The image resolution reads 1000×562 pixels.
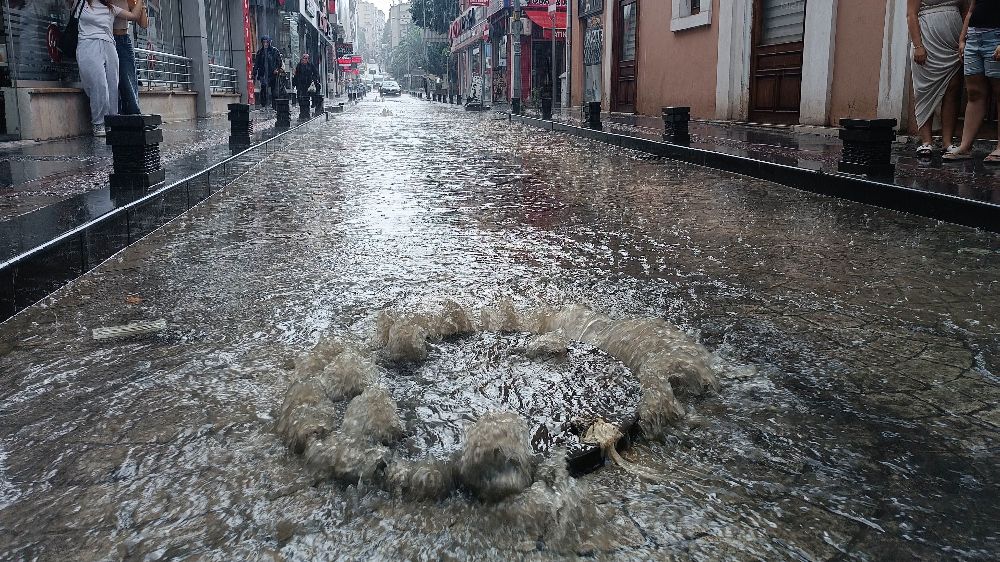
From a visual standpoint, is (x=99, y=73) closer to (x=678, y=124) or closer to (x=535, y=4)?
(x=678, y=124)

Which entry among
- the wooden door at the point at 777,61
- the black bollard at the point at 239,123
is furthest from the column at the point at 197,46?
the wooden door at the point at 777,61

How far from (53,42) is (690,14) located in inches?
478

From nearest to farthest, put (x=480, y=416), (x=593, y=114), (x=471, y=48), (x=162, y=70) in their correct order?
(x=480, y=416)
(x=593, y=114)
(x=162, y=70)
(x=471, y=48)

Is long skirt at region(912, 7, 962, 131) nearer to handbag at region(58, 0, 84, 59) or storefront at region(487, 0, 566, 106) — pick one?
handbag at region(58, 0, 84, 59)

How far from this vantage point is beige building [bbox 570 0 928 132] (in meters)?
10.9

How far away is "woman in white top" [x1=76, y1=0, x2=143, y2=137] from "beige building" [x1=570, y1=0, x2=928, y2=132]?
30.0 ft

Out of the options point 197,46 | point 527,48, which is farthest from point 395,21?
point 197,46

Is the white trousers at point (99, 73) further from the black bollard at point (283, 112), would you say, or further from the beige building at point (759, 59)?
the beige building at point (759, 59)

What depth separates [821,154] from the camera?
8.47m

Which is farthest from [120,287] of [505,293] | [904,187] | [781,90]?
[781,90]

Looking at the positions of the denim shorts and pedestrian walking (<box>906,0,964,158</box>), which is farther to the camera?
pedestrian walking (<box>906,0,964,158</box>)

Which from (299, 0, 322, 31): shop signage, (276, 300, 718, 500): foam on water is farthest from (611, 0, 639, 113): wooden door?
(299, 0, 322, 31): shop signage

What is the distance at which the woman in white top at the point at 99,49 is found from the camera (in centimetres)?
932

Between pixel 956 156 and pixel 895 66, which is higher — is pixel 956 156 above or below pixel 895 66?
below
